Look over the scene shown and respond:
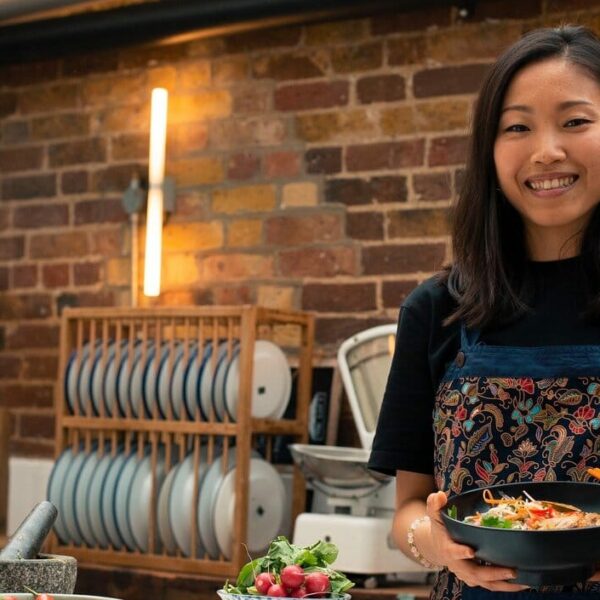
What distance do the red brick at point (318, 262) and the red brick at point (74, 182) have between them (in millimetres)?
904

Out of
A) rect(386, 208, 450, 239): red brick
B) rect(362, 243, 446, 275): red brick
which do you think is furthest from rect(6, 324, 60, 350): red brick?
rect(386, 208, 450, 239): red brick

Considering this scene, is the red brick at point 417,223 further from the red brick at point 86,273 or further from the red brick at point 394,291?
the red brick at point 86,273

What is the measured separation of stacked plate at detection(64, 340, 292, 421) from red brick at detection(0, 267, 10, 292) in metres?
0.82

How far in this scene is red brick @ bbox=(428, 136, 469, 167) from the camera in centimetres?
395

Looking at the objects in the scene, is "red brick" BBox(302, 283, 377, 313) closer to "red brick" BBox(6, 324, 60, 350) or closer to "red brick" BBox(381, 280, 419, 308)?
"red brick" BBox(381, 280, 419, 308)

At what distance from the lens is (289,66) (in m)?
4.29

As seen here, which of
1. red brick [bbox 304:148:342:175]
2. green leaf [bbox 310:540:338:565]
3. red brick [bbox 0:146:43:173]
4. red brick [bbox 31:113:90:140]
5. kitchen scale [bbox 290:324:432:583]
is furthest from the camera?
red brick [bbox 0:146:43:173]

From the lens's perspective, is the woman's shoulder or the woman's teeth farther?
the woman's shoulder

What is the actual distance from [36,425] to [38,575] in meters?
3.09

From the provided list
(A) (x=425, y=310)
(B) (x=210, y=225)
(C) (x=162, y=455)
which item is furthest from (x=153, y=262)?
(A) (x=425, y=310)

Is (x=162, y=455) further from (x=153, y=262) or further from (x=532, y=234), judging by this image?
(x=532, y=234)

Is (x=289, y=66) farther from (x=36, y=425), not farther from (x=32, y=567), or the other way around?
(x=32, y=567)

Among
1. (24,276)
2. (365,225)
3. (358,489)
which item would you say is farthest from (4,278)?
(358,489)

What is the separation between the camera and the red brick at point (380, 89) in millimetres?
4062
